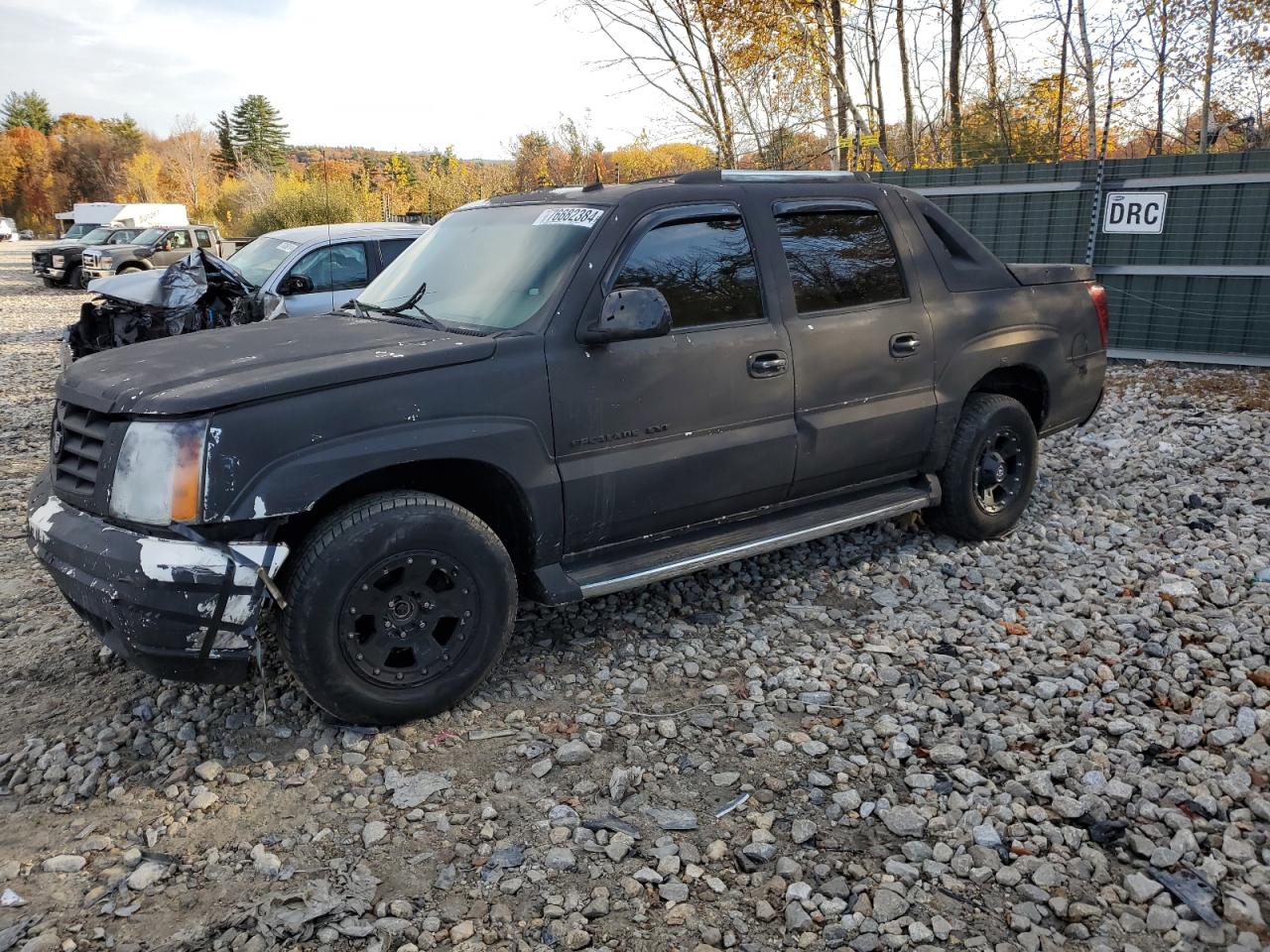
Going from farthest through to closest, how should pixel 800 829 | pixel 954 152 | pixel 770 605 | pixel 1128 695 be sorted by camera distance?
pixel 954 152 < pixel 770 605 < pixel 1128 695 < pixel 800 829

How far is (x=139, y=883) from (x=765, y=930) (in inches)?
70.2

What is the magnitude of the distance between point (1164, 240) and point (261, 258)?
9349mm

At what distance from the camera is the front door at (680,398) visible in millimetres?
3635

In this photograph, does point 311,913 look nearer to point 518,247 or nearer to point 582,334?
point 582,334

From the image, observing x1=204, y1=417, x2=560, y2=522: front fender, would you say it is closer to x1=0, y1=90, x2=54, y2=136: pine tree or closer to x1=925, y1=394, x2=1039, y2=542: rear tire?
x1=925, y1=394, x2=1039, y2=542: rear tire

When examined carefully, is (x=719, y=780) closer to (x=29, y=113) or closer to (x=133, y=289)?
(x=133, y=289)

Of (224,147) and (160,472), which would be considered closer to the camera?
(160,472)

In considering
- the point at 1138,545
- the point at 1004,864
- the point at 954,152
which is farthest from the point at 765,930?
the point at 954,152

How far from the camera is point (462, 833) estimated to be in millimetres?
2867

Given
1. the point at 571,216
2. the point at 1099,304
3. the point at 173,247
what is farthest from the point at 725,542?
the point at 173,247

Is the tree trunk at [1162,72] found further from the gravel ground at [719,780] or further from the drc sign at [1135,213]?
the gravel ground at [719,780]

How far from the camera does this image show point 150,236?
916 inches

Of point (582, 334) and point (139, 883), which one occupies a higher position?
point (582, 334)

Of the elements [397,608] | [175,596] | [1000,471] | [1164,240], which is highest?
[1164,240]
